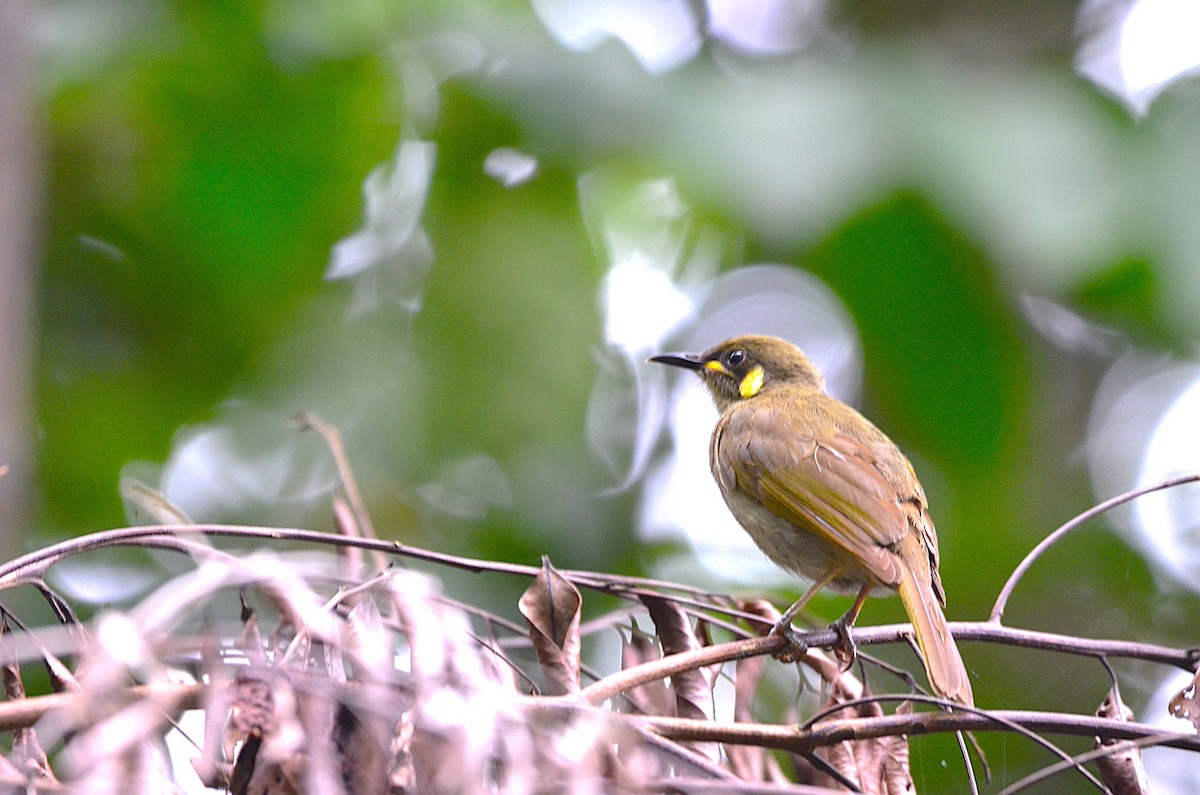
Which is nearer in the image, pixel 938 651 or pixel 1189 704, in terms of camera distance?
pixel 1189 704

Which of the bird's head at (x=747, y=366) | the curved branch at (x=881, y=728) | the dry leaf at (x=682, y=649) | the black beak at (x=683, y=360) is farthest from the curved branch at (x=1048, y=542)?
the black beak at (x=683, y=360)

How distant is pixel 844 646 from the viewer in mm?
2746

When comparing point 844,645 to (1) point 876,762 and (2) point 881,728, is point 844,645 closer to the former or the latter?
(1) point 876,762

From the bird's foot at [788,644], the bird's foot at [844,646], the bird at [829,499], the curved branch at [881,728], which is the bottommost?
the curved branch at [881,728]

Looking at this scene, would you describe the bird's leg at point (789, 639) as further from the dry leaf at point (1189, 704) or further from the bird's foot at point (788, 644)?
the dry leaf at point (1189, 704)

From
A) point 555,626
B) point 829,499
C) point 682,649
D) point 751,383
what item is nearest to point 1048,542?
point 682,649

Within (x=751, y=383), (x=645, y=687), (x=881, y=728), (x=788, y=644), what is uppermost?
(x=751, y=383)

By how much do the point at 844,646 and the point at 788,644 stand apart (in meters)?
0.29

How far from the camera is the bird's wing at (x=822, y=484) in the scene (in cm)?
333

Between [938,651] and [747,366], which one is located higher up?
[747,366]

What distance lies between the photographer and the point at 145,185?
5.07 metres

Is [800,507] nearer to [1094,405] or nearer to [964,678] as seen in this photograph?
[964,678]

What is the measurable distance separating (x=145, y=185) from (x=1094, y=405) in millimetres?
5466

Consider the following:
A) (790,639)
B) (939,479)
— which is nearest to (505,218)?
(939,479)
